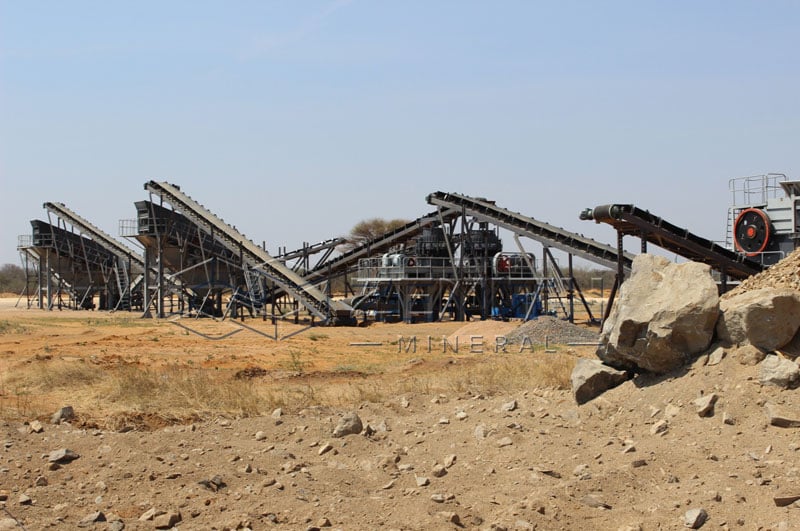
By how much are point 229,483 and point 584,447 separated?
4.22 metres

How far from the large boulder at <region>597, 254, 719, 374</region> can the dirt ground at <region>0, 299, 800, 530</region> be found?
307 millimetres

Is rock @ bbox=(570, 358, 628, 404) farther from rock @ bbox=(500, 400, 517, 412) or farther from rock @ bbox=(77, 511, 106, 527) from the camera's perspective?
rock @ bbox=(77, 511, 106, 527)

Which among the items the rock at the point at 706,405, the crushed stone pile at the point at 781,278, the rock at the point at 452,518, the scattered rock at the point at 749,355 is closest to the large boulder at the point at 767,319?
the scattered rock at the point at 749,355

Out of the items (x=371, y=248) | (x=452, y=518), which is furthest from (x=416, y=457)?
(x=371, y=248)

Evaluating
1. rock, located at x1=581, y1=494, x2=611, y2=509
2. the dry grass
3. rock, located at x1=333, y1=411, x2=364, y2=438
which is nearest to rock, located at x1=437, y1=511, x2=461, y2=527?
rock, located at x1=581, y1=494, x2=611, y2=509

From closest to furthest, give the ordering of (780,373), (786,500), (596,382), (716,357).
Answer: (786,500), (780,373), (716,357), (596,382)

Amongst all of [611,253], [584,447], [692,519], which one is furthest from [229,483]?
[611,253]

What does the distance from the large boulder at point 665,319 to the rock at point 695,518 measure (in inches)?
144

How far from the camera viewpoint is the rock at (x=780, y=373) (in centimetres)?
977

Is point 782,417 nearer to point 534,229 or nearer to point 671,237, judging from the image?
point 671,237

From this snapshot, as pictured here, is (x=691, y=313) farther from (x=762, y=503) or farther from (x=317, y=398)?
(x=317, y=398)

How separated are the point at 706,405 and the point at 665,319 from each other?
1486 millimetres

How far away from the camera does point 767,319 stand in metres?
10.4

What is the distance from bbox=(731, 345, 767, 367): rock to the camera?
10.4 meters
